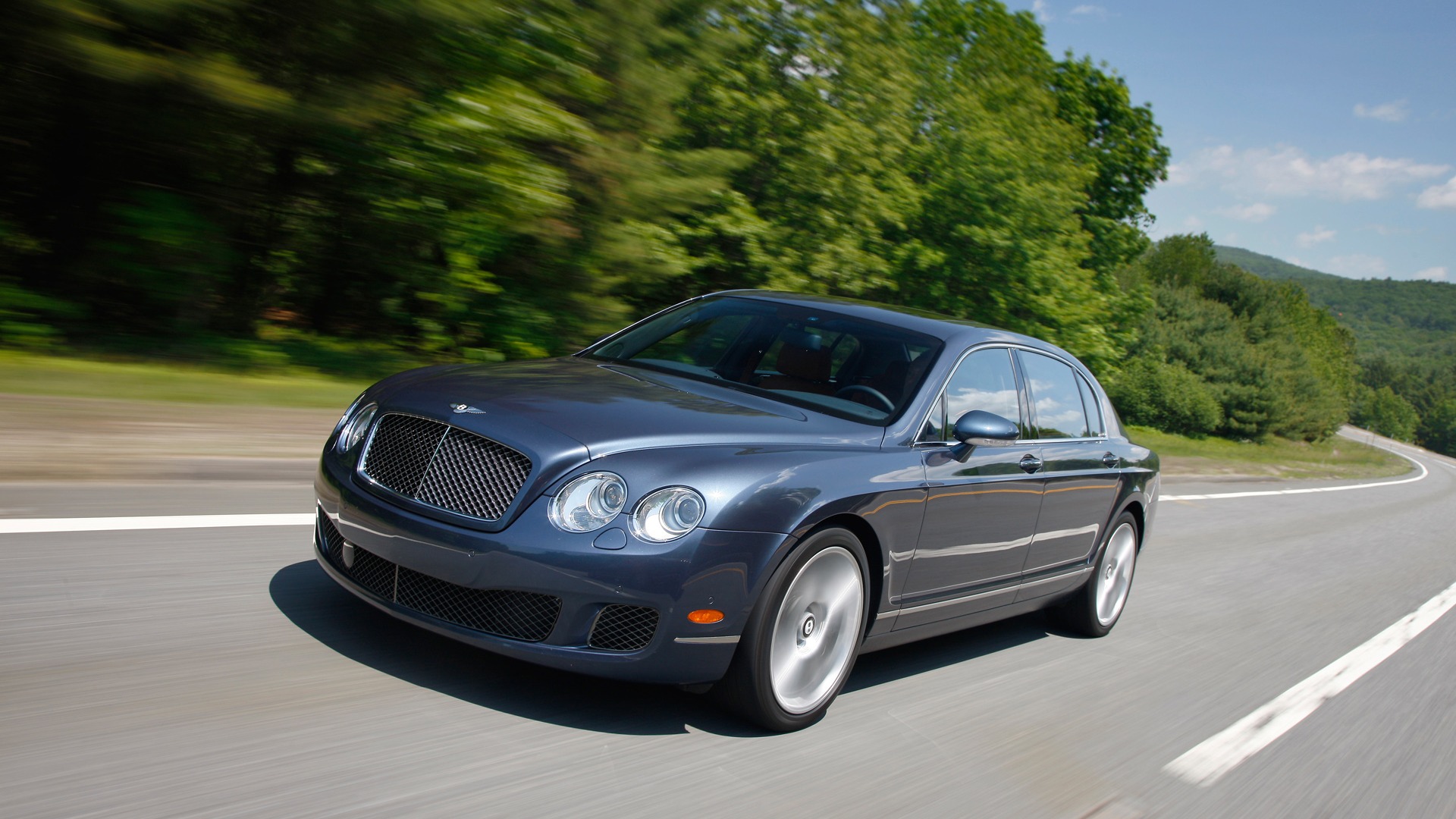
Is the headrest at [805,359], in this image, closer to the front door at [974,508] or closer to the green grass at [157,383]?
the front door at [974,508]

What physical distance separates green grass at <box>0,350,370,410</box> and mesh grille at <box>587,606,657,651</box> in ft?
16.1

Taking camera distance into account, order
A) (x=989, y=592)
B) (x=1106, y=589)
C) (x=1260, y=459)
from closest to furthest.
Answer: (x=989, y=592) → (x=1106, y=589) → (x=1260, y=459)

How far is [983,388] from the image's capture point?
5340mm

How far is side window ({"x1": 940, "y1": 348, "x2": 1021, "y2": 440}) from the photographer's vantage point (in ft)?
16.6

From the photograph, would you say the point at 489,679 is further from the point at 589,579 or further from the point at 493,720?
the point at 589,579

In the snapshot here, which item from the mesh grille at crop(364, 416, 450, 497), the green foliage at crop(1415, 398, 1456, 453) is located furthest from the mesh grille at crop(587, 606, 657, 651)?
the green foliage at crop(1415, 398, 1456, 453)

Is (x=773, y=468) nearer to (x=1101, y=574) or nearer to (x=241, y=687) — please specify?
(x=241, y=687)

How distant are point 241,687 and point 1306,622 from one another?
7399 millimetres

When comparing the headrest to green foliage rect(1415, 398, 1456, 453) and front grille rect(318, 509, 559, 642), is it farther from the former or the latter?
green foliage rect(1415, 398, 1456, 453)

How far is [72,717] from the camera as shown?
10.8 ft

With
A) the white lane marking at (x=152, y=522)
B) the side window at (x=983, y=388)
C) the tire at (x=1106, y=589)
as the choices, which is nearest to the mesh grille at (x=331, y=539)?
the white lane marking at (x=152, y=522)

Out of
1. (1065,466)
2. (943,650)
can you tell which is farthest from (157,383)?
(1065,466)

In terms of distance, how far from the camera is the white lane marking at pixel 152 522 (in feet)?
16.5

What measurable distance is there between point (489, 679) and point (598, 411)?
0.97 m
